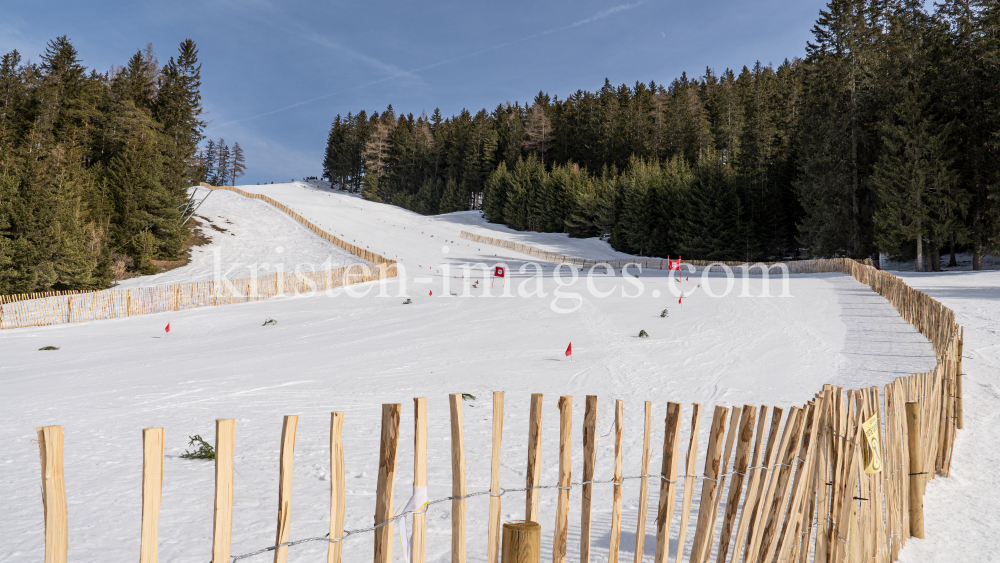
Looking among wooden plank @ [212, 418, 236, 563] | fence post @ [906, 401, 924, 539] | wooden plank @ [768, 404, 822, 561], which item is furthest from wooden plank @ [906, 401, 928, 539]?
wooden plank @ [212, 418, 236, 563]

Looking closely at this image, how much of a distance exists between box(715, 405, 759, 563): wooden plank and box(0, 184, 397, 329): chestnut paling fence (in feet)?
85.6

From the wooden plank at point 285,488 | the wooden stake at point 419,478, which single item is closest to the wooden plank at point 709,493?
the wooden stake at point 419,478

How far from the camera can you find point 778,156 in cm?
4878

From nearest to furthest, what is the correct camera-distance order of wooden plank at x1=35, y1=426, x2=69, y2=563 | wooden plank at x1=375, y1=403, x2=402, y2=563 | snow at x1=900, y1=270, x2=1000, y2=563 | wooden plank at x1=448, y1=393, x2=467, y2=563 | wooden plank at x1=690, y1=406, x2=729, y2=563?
wooden plank at x1=35, y1=426, x2=69, y2=563
wooden plank at x1=375, y1=403, x2=402, y2=563
wooden plank at x1=448, y1=393, x2=467, y2=563
wooden plank at x1=690, y1=406, x2=729, y2=563
snow at x1=900, y1=270, x2=1000, y2=563

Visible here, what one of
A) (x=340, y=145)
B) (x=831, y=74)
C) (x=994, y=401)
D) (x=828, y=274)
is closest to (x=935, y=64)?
(x=831, y=74)

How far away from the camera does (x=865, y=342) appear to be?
12531 millimetres

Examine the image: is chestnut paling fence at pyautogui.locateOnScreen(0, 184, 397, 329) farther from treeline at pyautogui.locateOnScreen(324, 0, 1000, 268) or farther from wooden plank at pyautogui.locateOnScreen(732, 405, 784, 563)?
treeline at pyautogui.locateOnScreen(324, 0, 1000, 268)

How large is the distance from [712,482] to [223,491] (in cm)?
254

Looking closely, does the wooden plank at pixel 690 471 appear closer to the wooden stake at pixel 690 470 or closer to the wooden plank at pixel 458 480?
the wooden stake at pixel 690 470

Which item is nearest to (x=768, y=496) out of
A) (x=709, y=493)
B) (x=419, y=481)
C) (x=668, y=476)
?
(x=709, y=493)

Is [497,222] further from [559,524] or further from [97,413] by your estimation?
[559,524]

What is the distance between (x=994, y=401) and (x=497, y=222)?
203 ft

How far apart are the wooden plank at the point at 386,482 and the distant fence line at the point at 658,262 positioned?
32267 millimetres

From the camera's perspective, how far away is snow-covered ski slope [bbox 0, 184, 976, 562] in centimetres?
469
